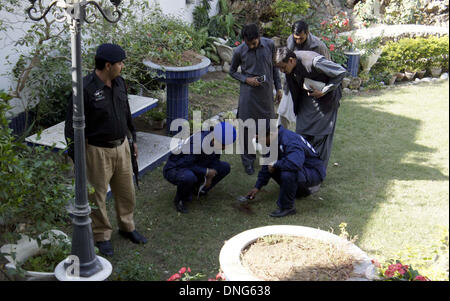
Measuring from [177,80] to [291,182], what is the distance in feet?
8.48

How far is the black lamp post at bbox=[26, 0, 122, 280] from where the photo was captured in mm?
3404

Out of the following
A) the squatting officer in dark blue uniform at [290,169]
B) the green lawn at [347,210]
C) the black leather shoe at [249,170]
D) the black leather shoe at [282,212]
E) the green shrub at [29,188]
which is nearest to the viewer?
the green shrub at [29,188]

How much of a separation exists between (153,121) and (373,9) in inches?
377

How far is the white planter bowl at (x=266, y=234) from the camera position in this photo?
10.7 ft

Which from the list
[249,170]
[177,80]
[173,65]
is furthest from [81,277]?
[173,65]

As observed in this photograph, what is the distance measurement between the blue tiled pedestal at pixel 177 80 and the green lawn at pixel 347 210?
3.63 feet

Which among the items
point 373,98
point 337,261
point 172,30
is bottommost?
point 373,98

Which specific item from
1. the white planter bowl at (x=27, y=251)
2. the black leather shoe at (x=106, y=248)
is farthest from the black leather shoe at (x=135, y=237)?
the white planter bowl at (x=27, y=251)

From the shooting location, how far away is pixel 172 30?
26.8ft

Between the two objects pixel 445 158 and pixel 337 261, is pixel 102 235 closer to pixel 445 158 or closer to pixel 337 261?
pixel 337 261

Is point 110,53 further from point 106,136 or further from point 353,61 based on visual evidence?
point 353,61

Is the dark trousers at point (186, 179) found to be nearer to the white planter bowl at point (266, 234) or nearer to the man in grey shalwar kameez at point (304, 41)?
the white planter bowl at point (266, 234)

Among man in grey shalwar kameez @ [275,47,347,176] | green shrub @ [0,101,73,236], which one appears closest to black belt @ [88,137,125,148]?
green shrub @ [0,101,73,236]
